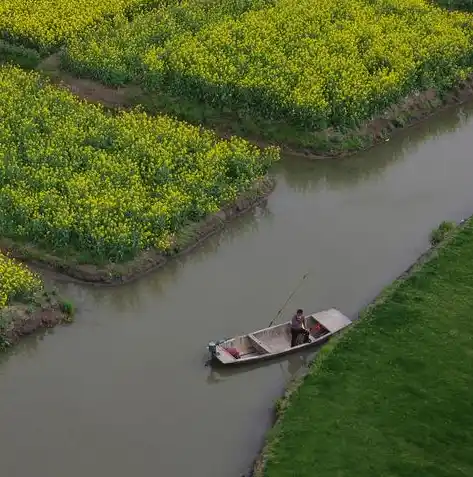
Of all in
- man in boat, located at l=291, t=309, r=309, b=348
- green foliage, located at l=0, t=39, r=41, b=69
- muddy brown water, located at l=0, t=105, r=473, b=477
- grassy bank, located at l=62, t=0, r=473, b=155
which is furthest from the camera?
green foliage, located at l=0, t=39, r=41, b=69

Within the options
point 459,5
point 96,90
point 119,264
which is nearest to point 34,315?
point 119,264

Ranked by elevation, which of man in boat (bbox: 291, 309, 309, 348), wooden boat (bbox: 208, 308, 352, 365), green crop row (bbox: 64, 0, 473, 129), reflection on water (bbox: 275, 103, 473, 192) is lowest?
wooden boat (bbox: 208, 308, 352, 365)

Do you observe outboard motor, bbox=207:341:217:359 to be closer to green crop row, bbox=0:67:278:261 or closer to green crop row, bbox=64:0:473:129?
green crop row, bbox=0:67:278:261

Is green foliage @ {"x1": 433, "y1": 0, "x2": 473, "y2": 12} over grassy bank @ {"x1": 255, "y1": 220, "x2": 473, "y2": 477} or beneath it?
over

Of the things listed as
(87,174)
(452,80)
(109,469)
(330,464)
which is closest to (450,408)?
(330,464)

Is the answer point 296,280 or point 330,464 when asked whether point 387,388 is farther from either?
point 296,280

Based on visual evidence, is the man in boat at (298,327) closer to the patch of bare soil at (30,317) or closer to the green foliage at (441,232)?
the patch of bare soil at (30,317)

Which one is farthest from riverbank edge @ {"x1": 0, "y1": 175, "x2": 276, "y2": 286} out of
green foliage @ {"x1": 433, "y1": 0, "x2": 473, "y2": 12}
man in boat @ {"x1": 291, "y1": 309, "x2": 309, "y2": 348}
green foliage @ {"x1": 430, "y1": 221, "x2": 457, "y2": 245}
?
green foliage @ {"x1": 433, "y1": 0, "x2": 473, "y2": 12}
